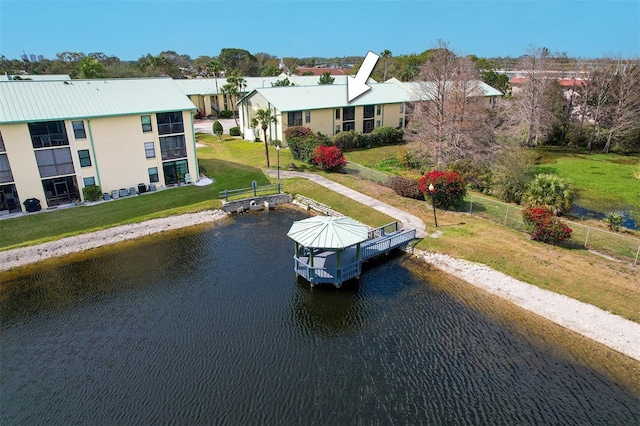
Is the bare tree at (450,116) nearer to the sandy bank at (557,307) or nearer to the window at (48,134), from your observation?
the sandy bank at (557,307)

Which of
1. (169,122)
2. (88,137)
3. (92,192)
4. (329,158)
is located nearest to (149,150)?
(169,122)

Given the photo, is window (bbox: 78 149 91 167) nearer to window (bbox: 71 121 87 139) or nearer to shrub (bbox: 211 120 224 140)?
window (bbox: 71 121 87 139)

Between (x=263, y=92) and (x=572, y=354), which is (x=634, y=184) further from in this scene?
(x=263, y=92)

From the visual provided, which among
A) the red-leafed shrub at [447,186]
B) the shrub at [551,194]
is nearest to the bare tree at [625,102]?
the shrub at [551,194]

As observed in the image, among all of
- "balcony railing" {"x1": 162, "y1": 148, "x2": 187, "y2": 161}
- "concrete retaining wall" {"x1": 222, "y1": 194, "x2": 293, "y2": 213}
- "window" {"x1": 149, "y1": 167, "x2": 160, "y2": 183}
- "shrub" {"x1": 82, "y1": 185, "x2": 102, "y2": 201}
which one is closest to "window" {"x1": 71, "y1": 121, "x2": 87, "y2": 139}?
"shrub" {"x1": 82, "y1": 185, "x2": 102, "y2": 201}

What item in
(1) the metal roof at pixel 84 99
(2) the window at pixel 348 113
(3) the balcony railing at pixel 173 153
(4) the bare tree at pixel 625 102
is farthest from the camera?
(2) the window at pixel 348 113
